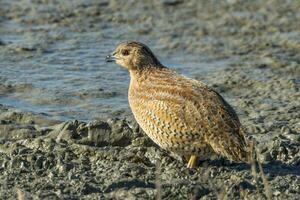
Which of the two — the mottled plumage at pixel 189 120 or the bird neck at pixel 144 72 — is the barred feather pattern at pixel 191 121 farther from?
the bird neck at pixel 144 72

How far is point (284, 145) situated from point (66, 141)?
2.24 m

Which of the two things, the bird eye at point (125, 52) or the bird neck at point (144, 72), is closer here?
the bird neck at point (144, 72)

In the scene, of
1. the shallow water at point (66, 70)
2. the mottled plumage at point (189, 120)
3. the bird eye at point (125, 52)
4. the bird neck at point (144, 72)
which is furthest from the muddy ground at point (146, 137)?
the bird eye at point (125, 52)

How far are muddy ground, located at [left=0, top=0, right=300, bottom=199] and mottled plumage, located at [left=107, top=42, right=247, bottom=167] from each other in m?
0.25

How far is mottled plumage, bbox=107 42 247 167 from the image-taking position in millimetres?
9555

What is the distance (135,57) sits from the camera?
1106 cm

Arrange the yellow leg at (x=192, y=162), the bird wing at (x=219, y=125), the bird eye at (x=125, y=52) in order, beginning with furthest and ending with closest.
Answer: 1. the bird eye at (x=125, y=52)
2. the yellow leg at (x=192, y=162)
3. the bird wing at (x=219, y=125)

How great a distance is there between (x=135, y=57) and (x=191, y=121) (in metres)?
1.63

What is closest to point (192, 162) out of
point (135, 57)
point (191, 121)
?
point (191, 121)

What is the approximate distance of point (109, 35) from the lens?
620 inches

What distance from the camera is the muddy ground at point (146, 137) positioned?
932 centimetres

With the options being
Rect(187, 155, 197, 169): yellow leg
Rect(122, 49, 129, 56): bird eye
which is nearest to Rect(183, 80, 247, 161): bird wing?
Rect(187, 155, 197, 169): yellow leg

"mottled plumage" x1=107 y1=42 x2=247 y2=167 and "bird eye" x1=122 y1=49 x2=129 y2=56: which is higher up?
"bird eye" x1=122 y1=49 x2=129 y2=56

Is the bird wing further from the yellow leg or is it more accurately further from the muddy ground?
the yellow leg
